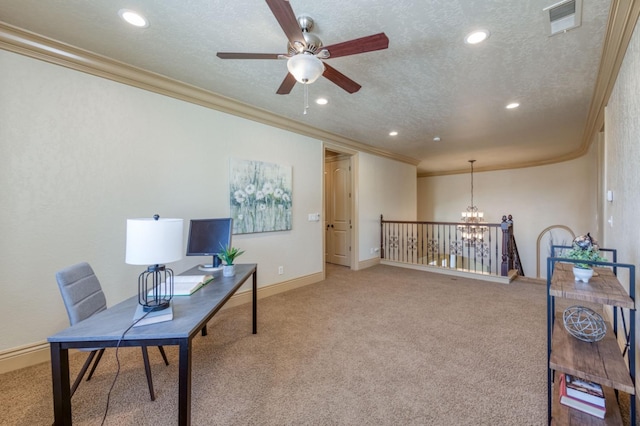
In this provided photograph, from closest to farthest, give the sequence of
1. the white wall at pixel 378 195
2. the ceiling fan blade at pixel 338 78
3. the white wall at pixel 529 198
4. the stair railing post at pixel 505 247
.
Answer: the ceiling fan blade at pixel 338 78 → the stair railing post at pixel 505 247 → the white wall at pixel 378 195 → the white wall at pixel 529 198

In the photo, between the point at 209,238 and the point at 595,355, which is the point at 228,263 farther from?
the point at 595,355

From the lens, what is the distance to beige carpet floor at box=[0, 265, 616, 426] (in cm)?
166

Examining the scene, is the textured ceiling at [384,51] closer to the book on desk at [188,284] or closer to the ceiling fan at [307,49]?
the ceiling fan at [307,49]

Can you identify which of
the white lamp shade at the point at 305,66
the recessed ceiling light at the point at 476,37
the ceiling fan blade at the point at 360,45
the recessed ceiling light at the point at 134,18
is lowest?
the white lamp shade at the point at 305,66

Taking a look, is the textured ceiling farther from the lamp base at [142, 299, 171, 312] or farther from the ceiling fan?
the lamp base at [142, 299, 171, 312]

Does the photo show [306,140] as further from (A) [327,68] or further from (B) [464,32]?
(B) [464,32]

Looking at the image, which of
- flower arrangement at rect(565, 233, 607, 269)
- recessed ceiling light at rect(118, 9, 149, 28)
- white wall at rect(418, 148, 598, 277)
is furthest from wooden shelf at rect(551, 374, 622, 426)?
white wall at rect(418, 148, 598, 277)

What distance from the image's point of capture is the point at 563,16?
1.85 m

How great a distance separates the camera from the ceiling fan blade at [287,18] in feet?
4.61

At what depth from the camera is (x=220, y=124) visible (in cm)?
331

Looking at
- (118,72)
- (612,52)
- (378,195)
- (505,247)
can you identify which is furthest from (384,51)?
(505,247)

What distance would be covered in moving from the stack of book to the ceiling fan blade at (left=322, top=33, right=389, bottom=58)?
2.35 meters

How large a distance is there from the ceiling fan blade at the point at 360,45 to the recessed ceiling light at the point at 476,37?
0.92 meters

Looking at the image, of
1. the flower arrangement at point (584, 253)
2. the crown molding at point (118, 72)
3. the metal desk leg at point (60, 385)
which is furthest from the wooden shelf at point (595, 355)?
the crown molding at point (118, 72)
